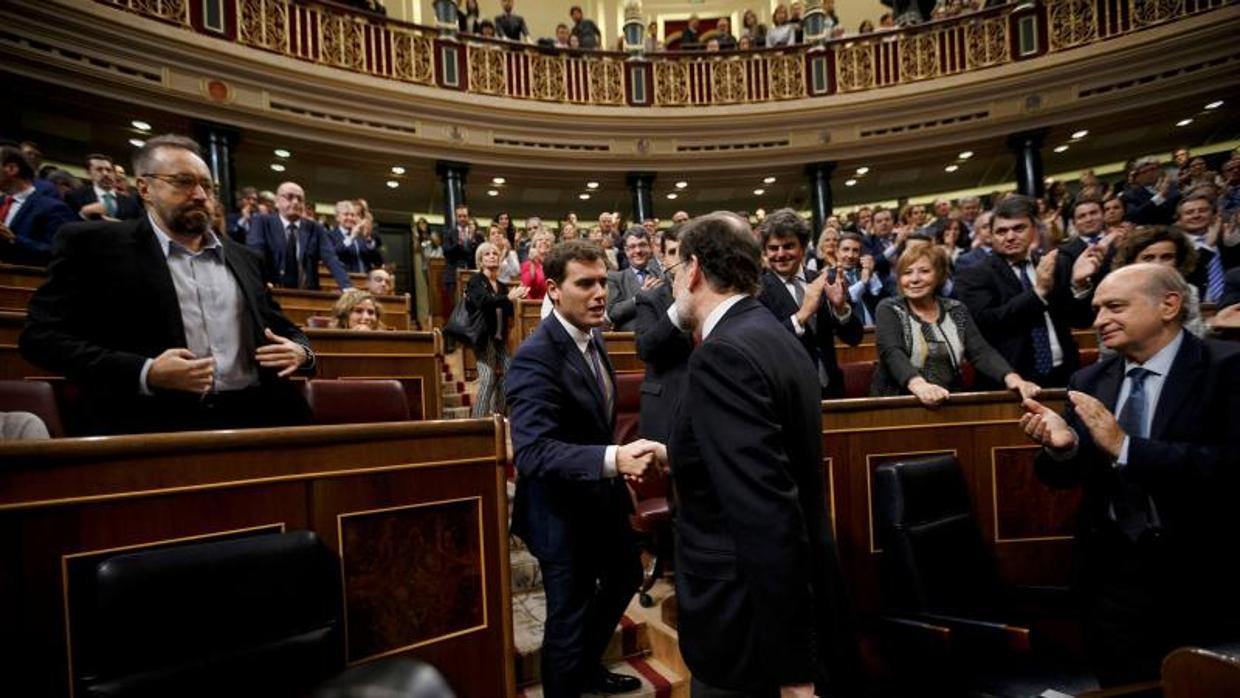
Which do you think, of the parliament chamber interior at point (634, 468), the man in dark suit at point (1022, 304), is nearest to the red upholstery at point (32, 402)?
the parliament chamber interior at point (634, 468)

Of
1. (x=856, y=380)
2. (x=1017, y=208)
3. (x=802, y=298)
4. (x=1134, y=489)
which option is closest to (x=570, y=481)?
(x=802, y=298)

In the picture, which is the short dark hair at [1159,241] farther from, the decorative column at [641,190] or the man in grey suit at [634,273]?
the decorative column at [641,190]

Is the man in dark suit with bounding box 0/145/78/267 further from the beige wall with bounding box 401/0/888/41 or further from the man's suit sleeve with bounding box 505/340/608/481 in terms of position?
the beige wall with bounding box 401/0/888/41

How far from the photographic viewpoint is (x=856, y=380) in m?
3.26

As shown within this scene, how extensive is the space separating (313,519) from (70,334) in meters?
0.75

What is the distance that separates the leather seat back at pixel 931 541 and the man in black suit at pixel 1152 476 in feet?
1.01

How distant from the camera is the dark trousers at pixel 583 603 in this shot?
1.74m

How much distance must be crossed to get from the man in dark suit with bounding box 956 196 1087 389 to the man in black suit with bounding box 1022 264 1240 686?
75cm

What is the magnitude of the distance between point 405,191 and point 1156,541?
416 inches

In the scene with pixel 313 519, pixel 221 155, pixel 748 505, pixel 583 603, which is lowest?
pixel 583 603

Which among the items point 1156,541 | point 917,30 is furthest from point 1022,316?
point 917,30

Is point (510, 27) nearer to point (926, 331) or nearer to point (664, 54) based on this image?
point (664, 54)

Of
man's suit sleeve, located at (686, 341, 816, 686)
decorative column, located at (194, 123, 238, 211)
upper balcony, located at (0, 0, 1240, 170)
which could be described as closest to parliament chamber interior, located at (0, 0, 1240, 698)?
man's suit sleeve, located at (686, 341, 816, 686)

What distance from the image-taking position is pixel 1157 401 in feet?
5.44
